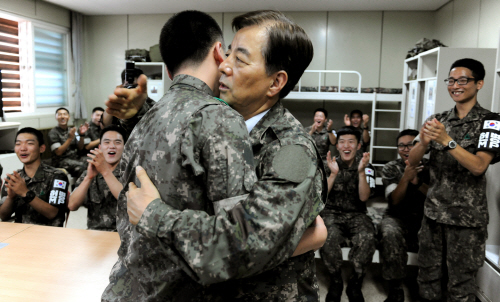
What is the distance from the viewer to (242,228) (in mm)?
734

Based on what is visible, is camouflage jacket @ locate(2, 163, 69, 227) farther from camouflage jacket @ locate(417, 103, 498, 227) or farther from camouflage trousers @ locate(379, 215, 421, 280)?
camouflage jacket @ locate(417, 103, 498, 227)

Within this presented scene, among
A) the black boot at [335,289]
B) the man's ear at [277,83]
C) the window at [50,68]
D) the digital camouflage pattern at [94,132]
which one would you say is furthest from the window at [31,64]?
the man's ear at [277,83]

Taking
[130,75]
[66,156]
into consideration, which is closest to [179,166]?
[130,75]

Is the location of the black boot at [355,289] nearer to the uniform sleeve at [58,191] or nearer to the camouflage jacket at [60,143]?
the uniform sleeve at [58,191]

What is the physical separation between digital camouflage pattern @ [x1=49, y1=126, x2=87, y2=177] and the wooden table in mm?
3407

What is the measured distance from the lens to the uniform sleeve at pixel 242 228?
727 millimetres

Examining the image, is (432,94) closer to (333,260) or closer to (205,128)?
(333,260)

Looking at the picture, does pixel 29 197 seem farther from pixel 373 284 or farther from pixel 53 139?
pixel 53 139

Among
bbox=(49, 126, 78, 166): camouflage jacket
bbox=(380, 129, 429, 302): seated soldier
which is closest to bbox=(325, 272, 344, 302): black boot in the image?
bbox=(380, 129, 429, 302): seated soldier

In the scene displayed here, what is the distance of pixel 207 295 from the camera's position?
35.3 inches

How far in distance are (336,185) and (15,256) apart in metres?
2.35

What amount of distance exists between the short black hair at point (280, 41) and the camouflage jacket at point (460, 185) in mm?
1906

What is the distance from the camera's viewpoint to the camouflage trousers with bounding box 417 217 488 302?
2393 mm

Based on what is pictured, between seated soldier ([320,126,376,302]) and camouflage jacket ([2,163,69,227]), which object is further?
seated soldier ([320,126,376,302])
